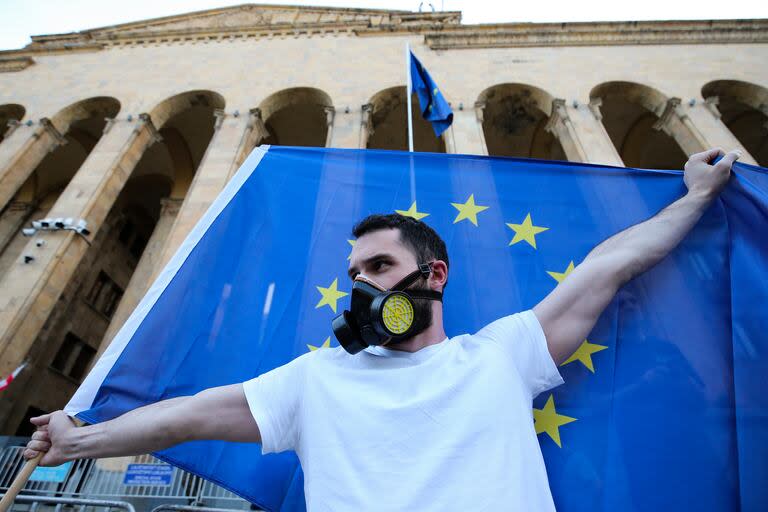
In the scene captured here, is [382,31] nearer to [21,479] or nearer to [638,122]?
[638,122]

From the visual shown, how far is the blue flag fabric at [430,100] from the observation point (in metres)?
7.15

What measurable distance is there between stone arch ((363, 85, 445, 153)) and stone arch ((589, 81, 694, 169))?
17.8ft

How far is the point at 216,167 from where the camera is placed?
10.8 m

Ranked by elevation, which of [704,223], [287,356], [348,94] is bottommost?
[287,356]

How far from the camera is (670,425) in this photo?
2.26 meters

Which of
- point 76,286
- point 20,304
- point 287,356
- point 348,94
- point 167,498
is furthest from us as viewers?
point 76,286

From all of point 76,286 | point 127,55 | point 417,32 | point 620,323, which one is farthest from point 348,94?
point 76,286

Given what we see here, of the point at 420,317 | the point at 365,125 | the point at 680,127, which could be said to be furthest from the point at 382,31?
the point at 420,317

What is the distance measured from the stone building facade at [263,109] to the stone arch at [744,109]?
0.05 m

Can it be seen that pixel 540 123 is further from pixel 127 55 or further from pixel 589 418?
pixel 127 55

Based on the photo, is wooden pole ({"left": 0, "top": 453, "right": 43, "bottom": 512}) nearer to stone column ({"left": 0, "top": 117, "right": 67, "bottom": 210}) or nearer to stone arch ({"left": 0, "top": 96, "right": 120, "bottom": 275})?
stone column ({"left": 0, "top": 117, "right": 67, "bottom": 210})

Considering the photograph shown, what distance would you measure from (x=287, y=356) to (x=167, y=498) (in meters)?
5.85

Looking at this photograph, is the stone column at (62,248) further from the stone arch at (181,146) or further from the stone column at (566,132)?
the stone column at (566,132)

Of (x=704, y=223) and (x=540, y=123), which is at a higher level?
(x=540, y=123)
